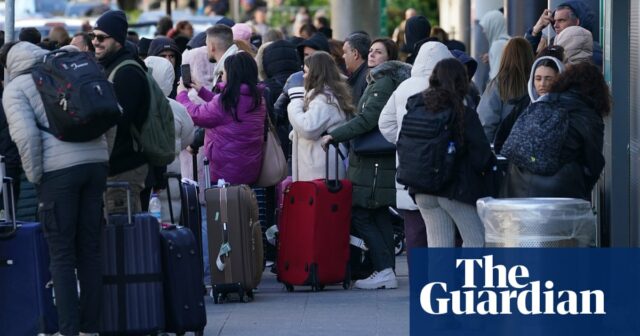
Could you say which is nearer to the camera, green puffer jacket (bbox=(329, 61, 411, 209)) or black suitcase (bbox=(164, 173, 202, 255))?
black suitcase (bbox=(164, 173, 202, 255))

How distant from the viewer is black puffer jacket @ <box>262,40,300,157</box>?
1305 centimetres

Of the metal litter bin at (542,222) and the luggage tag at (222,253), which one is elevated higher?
the metal litter bin at (542,222)

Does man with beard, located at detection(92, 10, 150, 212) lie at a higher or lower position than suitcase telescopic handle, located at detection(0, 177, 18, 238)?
higher

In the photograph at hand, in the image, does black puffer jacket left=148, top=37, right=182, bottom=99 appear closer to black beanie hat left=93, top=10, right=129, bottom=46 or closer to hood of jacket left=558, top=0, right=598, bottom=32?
black beanie hat left=93, top=10, right=129, bottom=46

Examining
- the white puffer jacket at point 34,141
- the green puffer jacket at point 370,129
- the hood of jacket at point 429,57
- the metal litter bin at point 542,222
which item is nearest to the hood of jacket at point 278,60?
the green puffer jacket at point 370,129

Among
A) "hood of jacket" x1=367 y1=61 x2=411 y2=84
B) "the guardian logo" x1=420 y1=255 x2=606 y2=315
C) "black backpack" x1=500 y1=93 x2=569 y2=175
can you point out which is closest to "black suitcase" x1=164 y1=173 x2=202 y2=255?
"hood of jacket" x1=367 y1=61 x2=411 y2=84

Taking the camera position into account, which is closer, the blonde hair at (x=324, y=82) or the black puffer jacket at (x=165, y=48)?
the blonde hair at (x=324, y=82)

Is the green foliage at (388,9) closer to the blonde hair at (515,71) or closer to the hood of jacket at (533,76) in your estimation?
the blonde hair at (515,71)

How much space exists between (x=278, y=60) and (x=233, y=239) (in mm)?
2939

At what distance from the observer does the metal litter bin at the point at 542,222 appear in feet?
26.3

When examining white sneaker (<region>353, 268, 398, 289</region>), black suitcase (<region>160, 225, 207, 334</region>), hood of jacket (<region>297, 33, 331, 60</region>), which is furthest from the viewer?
hood of jacket (<region>297, 33, 331, 60</region>)

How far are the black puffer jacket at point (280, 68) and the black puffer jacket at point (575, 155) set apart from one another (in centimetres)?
427

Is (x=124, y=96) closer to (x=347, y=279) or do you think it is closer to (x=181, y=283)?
(x=181, y=283)

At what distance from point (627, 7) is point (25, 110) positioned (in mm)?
3846
